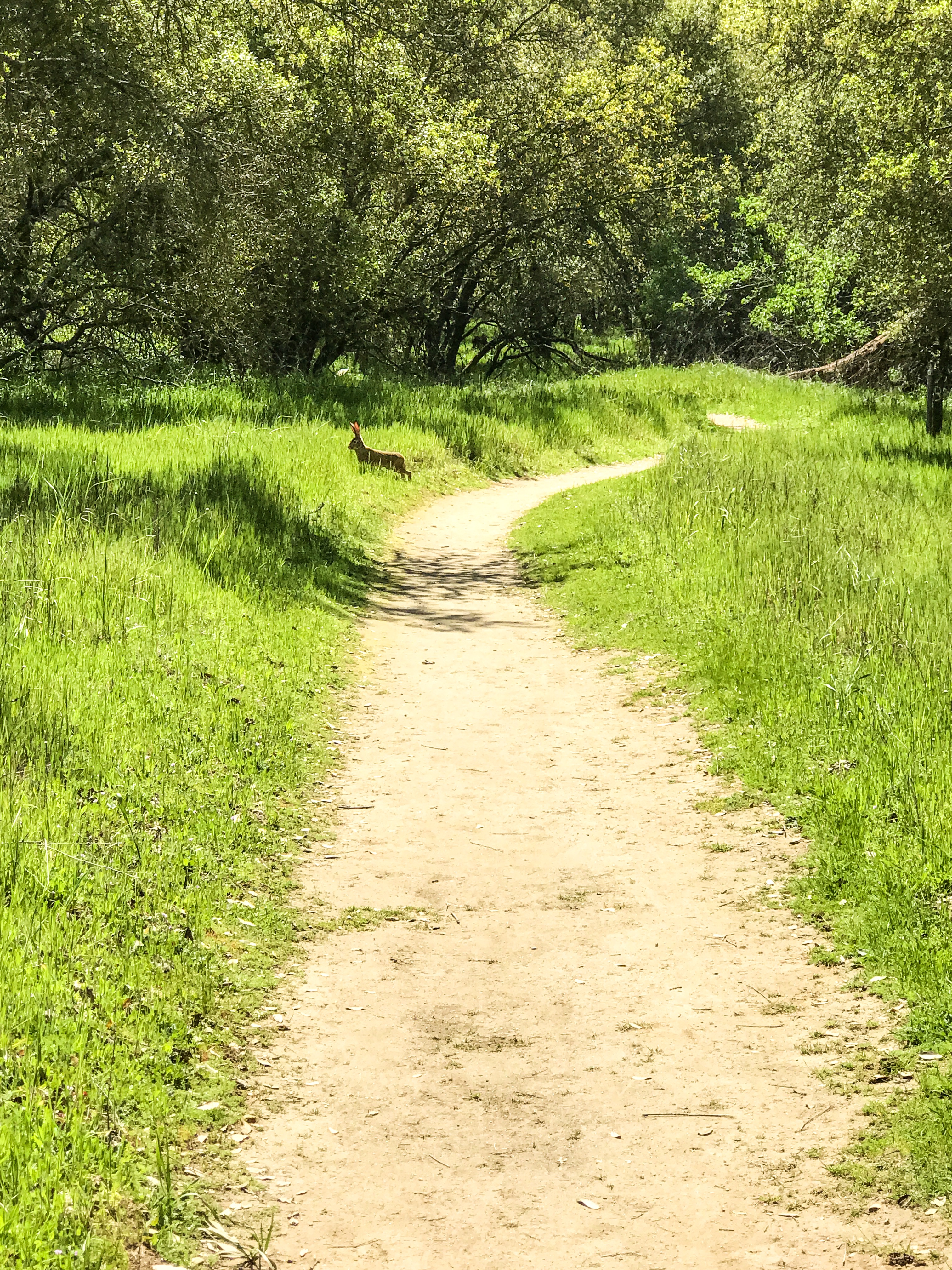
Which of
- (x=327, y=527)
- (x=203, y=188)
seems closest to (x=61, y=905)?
(x=327, y=527)

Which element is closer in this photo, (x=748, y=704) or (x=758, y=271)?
(x=748, y=704)

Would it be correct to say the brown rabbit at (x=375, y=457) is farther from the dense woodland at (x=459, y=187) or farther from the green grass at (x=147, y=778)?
the dense woodland at (x=459, y=187)

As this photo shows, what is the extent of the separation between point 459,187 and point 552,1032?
67.4ft

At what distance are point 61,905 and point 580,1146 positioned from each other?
7.83 ft

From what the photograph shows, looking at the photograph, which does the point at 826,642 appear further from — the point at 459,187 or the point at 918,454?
the point at 459,187

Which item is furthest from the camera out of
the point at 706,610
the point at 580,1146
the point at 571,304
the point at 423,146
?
the point at 571,304

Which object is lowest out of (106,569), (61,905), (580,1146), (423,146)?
(580,1146)

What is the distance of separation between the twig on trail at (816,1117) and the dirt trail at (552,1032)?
0.04 feet

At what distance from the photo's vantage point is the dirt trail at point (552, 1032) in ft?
13.7

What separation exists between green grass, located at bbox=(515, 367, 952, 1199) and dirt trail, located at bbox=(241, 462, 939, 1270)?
11.9 inches

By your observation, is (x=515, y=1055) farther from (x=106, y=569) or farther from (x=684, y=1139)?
(x=106, y=569)

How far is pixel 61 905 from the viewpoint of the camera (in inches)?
216

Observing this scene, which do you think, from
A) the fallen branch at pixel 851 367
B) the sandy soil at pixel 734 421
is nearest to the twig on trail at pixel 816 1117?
the sandy soil at pixel 734 421

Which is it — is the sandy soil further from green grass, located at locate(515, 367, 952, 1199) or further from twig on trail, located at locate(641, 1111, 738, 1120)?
twig on trail, located at locate(641, 1111, 738, 1120)
